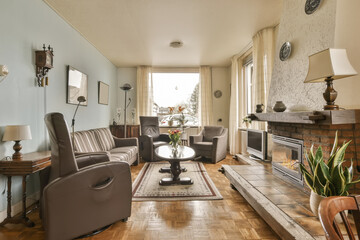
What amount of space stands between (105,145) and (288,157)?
10.6 feet

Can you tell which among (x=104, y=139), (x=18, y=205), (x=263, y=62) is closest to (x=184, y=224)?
(x=18, y=205)

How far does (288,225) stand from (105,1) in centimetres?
333

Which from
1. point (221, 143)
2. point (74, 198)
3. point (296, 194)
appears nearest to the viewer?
point (74, 198)

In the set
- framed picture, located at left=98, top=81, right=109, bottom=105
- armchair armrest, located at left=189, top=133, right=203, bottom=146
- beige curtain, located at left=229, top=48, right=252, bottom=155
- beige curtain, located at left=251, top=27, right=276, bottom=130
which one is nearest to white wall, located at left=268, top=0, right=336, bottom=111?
beige curtain, located at left=251, top=27, right=276, bottom=130

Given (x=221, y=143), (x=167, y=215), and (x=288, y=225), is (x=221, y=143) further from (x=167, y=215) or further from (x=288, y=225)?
(x=288, y=225)

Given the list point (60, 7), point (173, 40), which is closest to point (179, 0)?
point (173, 40)

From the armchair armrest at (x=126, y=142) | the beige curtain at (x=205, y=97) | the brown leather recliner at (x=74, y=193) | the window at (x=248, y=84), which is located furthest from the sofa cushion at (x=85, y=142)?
the window at (x=248, y=84)

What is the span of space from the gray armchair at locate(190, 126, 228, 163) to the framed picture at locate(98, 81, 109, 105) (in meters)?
2.42

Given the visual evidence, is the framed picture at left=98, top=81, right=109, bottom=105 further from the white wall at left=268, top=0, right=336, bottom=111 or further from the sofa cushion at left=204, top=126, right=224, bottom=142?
the white wall at left=268, top=0, right=336, bottom=111

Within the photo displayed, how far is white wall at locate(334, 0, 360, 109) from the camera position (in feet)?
5.63

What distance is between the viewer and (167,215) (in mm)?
2154

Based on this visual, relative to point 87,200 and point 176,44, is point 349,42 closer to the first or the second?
point 87,200

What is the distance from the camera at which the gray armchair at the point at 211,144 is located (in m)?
4.53

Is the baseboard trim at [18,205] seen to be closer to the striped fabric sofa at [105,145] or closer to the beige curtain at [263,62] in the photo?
the striped fabric sofa at [105,145]
